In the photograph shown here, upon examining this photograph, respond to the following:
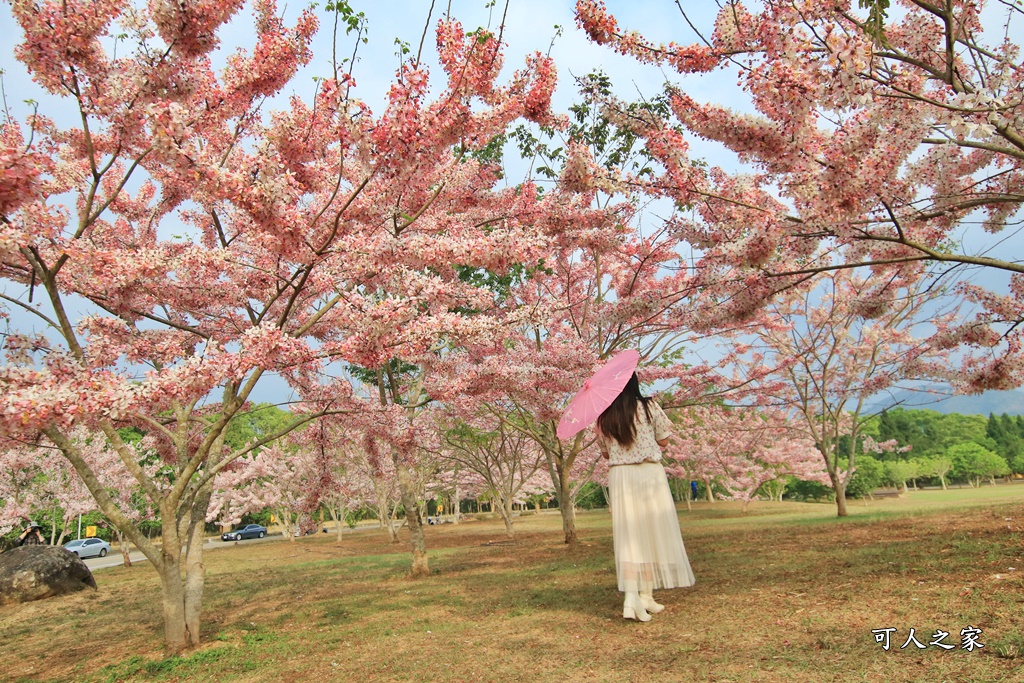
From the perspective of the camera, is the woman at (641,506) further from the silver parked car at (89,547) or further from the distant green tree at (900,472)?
the distant green tree at (900,472)

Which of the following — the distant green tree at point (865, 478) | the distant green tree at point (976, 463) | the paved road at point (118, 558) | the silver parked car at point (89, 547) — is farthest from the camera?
the distant green tree at point (976, 463)

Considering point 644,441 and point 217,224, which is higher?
point 217,224

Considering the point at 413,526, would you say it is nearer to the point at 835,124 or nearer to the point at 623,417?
the point at 623,417

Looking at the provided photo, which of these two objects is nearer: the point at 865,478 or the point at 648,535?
the point at 648,535

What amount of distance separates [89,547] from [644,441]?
123 feet

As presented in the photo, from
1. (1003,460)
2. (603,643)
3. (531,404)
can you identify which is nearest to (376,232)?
(603,643)

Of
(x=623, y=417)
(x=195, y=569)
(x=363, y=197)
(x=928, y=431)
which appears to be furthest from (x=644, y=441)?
(x=928, y=431)

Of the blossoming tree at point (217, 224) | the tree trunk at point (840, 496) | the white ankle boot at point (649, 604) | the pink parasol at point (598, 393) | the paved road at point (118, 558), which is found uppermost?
the blossoming tree at point (217, 224)

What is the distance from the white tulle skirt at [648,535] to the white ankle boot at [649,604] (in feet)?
0.29

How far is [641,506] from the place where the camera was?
516 cm

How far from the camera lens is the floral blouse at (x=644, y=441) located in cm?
523

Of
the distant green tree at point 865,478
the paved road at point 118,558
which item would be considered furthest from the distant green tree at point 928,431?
the paved road at point 118,558

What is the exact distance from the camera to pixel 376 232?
588 cm

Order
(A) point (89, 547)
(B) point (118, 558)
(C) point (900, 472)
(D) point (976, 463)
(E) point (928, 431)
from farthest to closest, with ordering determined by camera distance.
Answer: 1. (E) point (928, 431)
2. (D) point (976, 463)
3. (C) point (900, 472)
4. (A) point (89, 547)
5. (B) point (118, 558)
